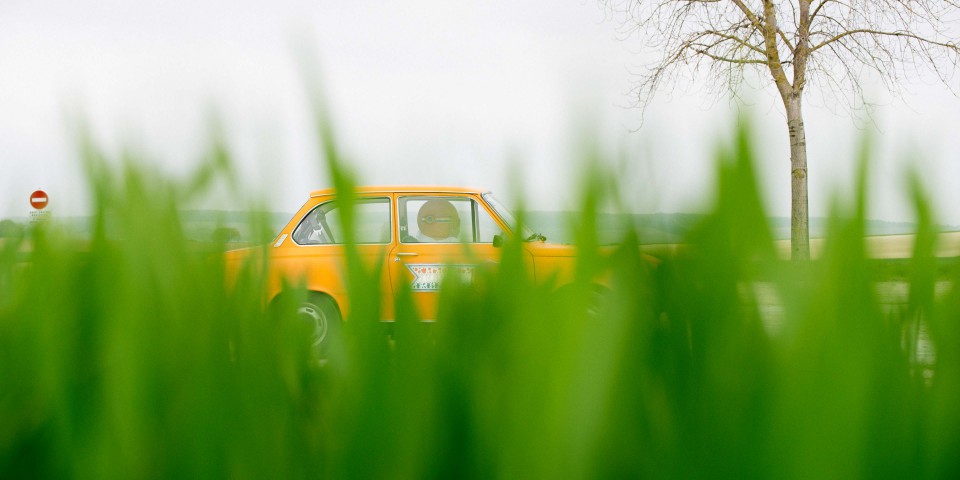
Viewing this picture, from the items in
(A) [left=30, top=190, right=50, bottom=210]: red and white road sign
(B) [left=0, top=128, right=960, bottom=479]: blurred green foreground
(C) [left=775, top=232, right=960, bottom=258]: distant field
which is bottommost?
(B) [left=0, top=128, right=960, bottom=479]: blurred green foreground

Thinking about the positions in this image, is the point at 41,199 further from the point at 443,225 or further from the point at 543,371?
the point at 443,225

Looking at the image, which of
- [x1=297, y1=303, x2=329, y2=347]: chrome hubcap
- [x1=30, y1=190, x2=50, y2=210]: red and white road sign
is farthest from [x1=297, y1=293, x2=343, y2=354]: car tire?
[x1=30, y1=190, x2=50, y2=210]: red and white road sign

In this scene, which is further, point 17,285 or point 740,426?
Answer: point 17,285

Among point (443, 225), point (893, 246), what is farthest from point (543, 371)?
point (443, 225)

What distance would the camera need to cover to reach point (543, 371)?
0.34 m

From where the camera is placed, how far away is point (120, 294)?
0.42 meters

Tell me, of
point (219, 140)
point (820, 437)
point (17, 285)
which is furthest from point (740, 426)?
point (17, 285)

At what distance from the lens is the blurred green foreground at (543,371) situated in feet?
1.13

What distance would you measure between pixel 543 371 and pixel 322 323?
233 millimetres

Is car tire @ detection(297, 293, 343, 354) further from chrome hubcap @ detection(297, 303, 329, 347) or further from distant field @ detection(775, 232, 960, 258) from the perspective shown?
distant field @ detection(775, 232, 960, 258)

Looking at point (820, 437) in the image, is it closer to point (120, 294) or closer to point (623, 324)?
point (623, 324)

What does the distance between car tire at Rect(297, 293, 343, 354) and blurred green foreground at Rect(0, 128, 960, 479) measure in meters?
0.02

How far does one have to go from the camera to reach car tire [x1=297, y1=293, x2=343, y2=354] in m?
0.43

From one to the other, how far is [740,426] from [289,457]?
0.21m
